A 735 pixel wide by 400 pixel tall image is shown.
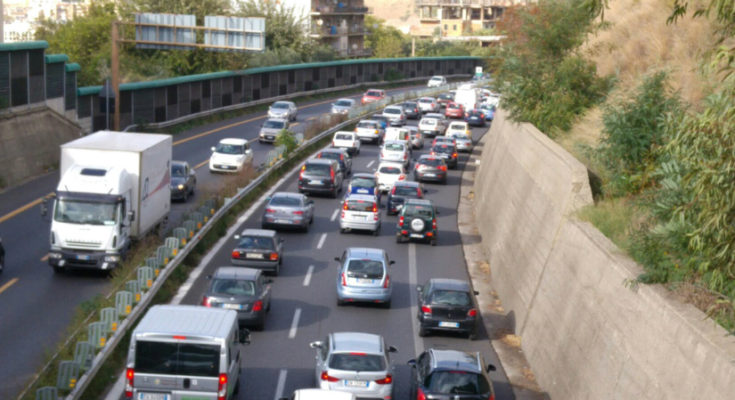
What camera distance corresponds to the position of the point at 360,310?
26594mm

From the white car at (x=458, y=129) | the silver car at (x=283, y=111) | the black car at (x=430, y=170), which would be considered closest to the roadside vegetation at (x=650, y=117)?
the black car at (x=430, y=170)

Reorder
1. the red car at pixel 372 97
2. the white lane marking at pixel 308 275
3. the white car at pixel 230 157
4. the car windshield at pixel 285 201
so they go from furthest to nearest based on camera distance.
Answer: the red car at pixel 372 97 → the white car at pixel 230 157 → the car windshield at pixel 285 201 → the white lane marking at pixel 308 275

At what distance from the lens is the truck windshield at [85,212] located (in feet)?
85.5

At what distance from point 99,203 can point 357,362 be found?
37.8ft

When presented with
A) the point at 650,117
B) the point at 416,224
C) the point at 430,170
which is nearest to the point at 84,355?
the point at 650,117

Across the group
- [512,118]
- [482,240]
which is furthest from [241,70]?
[482,240]

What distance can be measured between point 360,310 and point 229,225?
32.9ft

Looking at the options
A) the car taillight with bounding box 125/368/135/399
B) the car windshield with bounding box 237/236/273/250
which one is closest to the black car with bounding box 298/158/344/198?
the car windshield with bounding box 237/236/273/250

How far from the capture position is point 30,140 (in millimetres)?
42031

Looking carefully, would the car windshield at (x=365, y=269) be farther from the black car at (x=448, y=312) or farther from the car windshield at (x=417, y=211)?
the car windshield at (x=417, y=211)

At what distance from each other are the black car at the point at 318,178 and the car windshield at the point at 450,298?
18.6m

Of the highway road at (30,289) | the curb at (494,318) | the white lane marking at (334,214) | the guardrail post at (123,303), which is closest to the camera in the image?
the highway road at (30,289)

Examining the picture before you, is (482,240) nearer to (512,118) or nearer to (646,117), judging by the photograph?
(512,118)

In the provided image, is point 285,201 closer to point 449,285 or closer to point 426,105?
point 449,285
